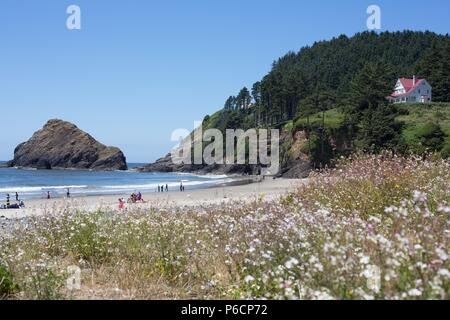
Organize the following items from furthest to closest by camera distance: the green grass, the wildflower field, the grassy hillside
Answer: the green grass
the grassy hillside
the wildflower field

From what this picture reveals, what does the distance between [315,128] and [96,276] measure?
72809 mm

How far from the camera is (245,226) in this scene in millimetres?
6180

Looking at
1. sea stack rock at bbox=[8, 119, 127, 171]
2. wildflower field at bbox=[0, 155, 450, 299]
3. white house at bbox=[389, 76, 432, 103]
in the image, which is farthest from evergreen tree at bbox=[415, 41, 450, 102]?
sea stack rock at bbox=[8, 119, 127, 171]

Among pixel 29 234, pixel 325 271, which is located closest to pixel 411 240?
pixel 325 271

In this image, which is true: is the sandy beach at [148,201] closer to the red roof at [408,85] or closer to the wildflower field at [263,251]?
the wildflower field at [263,251]

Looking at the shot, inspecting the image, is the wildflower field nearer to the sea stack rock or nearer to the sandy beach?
the sandy beach

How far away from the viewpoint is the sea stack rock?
143750 mm

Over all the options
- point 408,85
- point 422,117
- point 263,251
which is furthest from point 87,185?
point 263,251

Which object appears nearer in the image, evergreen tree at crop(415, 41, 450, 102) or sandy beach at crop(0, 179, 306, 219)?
sandy beach at crop(0, 179, 306, 219)

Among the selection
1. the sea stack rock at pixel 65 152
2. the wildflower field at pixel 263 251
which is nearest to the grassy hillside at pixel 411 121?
the wildflower field at pixel 263 251

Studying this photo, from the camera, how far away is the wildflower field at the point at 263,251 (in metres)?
3.62

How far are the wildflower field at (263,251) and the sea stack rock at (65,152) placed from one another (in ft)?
451

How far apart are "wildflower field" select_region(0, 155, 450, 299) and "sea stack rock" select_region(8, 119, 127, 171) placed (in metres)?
137
